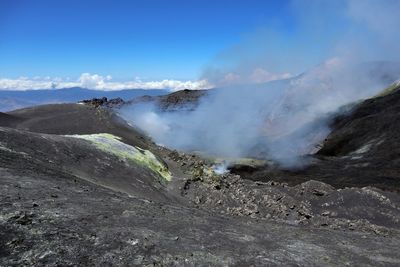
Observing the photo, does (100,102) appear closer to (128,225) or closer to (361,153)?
(361,153)

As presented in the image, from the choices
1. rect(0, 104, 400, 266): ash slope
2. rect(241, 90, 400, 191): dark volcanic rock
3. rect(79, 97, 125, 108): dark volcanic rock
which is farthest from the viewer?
rect(79, 97, 125, 108): dark volcanic rock

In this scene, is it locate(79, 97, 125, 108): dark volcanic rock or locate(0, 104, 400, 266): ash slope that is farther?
locate(79, 97, 125, 108): dark volcanic rock

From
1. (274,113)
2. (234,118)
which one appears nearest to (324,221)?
(234,118)

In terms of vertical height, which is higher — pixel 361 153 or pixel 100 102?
pixel 100 102

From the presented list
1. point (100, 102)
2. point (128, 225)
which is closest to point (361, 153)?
point (100, 102)

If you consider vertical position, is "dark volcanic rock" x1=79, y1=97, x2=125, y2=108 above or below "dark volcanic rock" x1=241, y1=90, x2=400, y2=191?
above

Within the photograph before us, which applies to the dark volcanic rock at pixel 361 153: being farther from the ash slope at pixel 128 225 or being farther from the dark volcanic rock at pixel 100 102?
the dark volcanic rock at pixel 100 102

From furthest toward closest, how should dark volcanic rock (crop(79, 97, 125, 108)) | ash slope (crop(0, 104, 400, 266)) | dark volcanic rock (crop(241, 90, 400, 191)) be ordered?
dark volcanic rock (crop(79, 97, 125, 108)), dark volcanic rock (crop(241, 90, 400, 191)), ash slope (crop(0, 104, 400, 266))

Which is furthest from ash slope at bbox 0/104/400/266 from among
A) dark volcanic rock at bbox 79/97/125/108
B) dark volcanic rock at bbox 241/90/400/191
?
dark volcanic rock at bbox 79/97/125/108

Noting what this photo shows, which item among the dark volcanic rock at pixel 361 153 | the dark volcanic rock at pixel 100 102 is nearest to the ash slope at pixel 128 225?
the dark volcanic rock at pixel 361 153

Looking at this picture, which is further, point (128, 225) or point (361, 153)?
point (361, 153)

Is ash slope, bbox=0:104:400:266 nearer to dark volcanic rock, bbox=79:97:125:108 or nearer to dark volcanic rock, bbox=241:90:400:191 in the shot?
dark volcanic rock, bbox=241:90:400:191

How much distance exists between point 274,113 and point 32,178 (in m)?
157

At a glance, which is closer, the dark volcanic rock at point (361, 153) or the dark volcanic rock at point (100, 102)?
the dark volcanic rock at point (361, 153)
